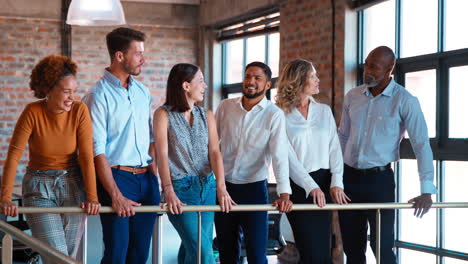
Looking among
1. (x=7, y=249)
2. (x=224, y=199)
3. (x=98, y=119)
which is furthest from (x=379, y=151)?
(x=7, y=249)

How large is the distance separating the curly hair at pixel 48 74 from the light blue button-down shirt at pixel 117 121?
0.71 ft

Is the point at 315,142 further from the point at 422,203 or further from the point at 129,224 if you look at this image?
the point at 129,224

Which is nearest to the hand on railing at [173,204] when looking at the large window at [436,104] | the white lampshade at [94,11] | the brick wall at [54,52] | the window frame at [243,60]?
the large window at [436,104]

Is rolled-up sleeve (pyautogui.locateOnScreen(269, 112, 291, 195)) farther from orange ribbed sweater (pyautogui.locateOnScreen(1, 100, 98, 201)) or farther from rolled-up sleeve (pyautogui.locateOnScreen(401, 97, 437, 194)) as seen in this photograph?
orange ribbed sweater (pyautogui.locateOnScreen(1, 100, 98, 201))

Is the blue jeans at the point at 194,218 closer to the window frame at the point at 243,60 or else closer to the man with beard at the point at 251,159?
the man with beard at the point at 251,159

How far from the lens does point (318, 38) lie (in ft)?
23.2

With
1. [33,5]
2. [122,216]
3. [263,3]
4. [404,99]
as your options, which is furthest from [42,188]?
[33,5]

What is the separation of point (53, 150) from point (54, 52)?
6618 millimetres

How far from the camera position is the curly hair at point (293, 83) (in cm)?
359

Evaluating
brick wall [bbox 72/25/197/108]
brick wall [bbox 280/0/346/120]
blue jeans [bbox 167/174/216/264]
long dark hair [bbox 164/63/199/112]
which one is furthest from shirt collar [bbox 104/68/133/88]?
brick wall [bbox 72/25/197/108]

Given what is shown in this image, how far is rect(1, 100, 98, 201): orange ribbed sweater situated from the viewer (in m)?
2.94

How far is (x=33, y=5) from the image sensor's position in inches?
360

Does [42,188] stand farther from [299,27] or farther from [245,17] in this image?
[245,17]

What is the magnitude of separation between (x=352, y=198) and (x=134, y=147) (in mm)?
1271
